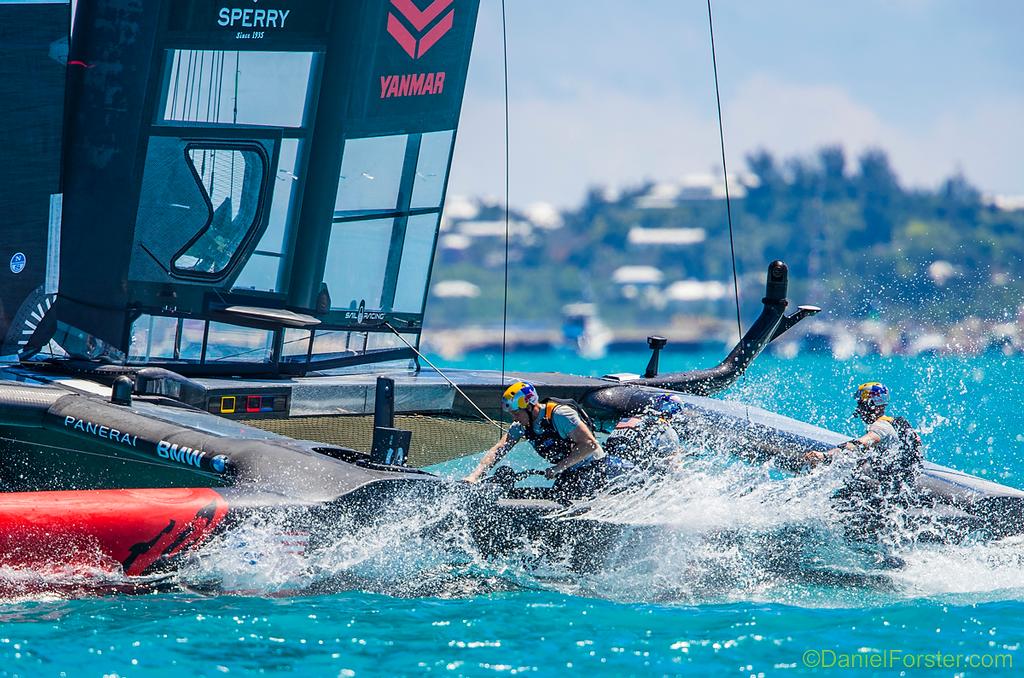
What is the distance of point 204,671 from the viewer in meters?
4.16

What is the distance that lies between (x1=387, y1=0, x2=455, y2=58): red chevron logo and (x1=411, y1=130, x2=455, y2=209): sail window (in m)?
0.54

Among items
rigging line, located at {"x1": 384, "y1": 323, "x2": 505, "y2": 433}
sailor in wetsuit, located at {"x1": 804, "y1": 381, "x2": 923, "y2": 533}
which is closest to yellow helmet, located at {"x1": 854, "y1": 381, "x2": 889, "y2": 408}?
sailor in wetsuit, located at {"x1": 804, "y1": 381, "x2": 923, "y2": 533}

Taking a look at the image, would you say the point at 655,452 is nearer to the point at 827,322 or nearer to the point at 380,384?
the point at 380,384

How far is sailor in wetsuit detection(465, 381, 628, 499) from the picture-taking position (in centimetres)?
595

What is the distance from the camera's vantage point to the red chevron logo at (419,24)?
7.75m

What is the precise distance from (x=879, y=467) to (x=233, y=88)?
3991 mm

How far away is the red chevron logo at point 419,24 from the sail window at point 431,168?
0.54 m

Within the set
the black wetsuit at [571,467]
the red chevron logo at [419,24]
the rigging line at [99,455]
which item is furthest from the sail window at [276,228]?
the black wetsuit at [571,467]

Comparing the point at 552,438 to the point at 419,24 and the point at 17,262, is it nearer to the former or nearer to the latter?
the point at 419,24

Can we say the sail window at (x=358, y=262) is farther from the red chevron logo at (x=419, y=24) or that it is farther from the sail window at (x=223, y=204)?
the red chevron logo at (x=419, y=24)

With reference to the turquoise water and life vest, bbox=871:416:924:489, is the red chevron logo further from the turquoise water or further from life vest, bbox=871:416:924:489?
life vest, bbox=871:416:924:489

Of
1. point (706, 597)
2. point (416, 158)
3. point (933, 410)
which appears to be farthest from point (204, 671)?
point (933, 410)

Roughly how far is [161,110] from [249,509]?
3113 millimetres

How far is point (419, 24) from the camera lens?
7.91 metres
